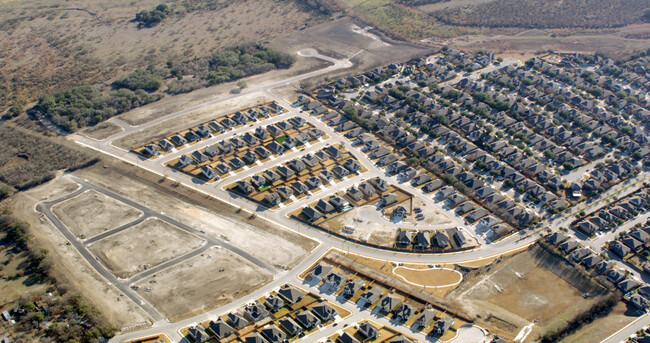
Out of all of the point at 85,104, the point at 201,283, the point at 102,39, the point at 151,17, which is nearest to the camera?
the point at 201,283

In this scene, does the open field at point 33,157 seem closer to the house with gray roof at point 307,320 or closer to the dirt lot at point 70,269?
the dirt lot at point 70,269

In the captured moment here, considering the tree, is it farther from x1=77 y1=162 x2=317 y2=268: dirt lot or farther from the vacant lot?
the vacant lot

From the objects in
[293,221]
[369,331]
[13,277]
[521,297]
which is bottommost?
[13,277]

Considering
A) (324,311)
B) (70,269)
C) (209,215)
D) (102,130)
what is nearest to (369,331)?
(324,311)

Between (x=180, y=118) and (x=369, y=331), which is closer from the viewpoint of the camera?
(x=369, y=331)

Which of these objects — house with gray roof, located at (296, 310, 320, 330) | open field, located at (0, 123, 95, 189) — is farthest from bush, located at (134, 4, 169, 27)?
house with gray roof, located at (296, 310, 320, 330)

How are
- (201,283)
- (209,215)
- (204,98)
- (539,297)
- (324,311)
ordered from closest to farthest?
(324,311) → (539,297) → (201,283) → (209,215) → (204,98)

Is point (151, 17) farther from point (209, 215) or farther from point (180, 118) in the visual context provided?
point (209, 215)
